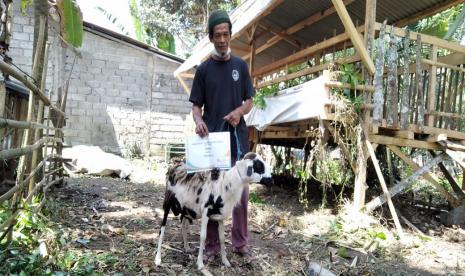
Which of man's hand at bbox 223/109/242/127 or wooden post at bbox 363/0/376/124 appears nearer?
man's hand at bbox 223/109/242/127

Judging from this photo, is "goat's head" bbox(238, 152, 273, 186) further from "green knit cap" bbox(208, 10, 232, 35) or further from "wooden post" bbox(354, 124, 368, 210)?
"wooden post" bbox(354, 124, 368, 210)

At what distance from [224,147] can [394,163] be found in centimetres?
621

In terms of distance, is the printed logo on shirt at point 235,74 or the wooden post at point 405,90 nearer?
the printed logo on shirt at point 235,74

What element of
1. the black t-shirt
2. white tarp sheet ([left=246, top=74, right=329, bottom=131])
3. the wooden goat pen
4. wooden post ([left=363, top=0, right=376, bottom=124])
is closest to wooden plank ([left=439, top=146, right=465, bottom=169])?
the wooden goat pen

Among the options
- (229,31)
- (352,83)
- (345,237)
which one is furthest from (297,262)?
(352,83)

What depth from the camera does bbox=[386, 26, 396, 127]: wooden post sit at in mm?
5660

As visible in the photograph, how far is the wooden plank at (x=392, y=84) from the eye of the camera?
566cm

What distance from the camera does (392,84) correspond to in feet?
18.7

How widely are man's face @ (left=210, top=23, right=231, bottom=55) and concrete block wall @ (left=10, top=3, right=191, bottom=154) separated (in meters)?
10.7

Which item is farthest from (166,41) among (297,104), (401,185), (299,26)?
(401,185)

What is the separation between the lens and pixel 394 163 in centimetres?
850

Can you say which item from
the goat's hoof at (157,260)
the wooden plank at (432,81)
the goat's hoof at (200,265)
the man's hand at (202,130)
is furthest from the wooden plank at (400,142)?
the goat's hoof at (157,260)

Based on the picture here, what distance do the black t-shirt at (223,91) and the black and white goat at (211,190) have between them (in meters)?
0.39

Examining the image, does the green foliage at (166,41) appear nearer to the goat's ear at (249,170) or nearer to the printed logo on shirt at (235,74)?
the printed logo on shirt at (235,74)
